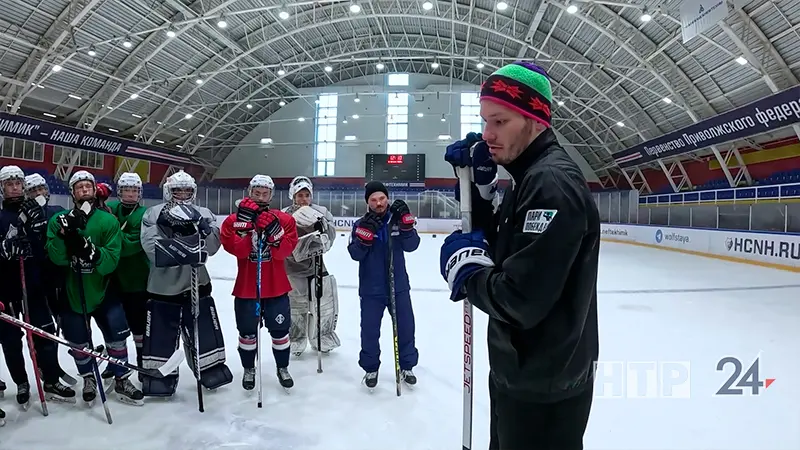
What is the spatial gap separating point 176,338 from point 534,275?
8.58 feet

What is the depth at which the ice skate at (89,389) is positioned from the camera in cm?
277

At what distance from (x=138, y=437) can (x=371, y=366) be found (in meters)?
1.40

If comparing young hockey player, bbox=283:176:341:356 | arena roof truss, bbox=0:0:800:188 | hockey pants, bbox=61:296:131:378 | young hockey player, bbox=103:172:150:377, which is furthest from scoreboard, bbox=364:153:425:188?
hockey pants, bbox=61:296:131:378

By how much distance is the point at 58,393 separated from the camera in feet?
9.32

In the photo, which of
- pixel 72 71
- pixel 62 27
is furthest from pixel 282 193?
pixel 62 27

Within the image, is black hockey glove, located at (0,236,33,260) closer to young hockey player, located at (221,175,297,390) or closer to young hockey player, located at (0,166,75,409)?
young hockey player, located at (0,166,75,409)

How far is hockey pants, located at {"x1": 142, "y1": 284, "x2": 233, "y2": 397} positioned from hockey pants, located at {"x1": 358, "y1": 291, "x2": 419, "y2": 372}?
93 centimetres

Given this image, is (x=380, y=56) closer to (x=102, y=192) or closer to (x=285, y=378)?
(x=102, y=192)

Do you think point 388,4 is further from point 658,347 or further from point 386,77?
point 658,347

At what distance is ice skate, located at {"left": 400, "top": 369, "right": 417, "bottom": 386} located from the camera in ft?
10.4

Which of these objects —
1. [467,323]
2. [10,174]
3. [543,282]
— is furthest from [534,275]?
[10,174]

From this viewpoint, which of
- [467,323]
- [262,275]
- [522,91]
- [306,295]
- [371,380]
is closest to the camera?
[522,91]

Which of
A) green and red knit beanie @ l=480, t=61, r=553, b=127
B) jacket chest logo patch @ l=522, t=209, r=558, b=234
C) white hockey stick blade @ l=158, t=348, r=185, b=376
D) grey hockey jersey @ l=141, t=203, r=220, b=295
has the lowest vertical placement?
white hockey stick blade @ l=158, t=348, r=185, b=376

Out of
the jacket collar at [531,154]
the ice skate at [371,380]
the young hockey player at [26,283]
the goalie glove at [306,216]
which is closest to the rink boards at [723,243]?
the goalie glove at [306,216]
